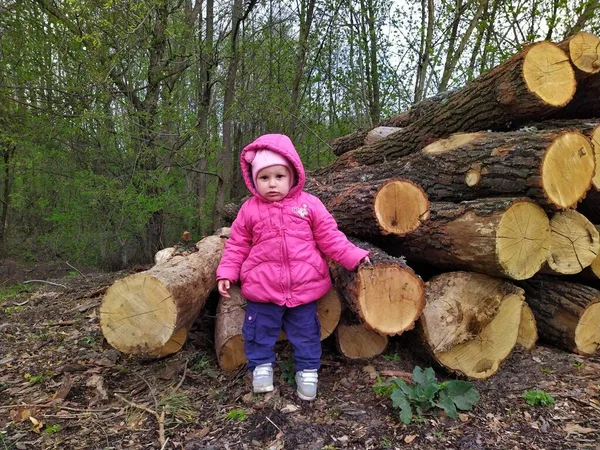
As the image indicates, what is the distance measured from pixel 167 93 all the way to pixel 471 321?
646 cm

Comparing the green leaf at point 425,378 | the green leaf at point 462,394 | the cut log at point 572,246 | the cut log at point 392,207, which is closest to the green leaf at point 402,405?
the green leaf at point 425,378

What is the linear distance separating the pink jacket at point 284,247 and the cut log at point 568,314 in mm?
1704

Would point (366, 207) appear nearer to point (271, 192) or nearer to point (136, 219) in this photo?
point (271, 192)

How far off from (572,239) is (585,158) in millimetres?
595

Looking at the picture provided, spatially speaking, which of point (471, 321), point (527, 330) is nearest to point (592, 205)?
point (527, 330)

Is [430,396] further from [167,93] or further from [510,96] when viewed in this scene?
[167,93]

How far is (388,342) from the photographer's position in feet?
10.9

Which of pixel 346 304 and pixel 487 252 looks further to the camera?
pixel 346 304

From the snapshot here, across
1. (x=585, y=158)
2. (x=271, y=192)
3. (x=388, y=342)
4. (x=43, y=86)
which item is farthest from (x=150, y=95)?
(x=585, y=158)

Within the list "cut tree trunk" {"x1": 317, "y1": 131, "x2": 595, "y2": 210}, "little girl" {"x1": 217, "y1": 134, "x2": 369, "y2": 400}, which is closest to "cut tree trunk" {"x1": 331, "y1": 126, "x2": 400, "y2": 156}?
"cut tree trunk" {"x1": 317, "y1": 131, "x2": 595, "y2": 210}

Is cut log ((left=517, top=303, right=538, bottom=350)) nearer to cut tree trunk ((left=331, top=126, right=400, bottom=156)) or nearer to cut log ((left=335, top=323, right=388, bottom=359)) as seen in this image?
cut log ((left=335, top=323, right=388, bottom=359))

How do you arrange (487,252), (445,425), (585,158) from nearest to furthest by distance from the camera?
(445,425), (487,252), (585,158)

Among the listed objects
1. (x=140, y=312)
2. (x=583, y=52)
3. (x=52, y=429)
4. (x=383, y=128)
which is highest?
(x=583, y=52)

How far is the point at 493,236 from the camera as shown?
8.96 feet
